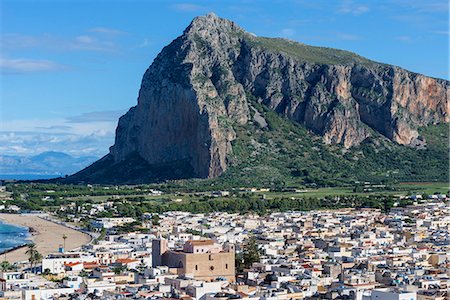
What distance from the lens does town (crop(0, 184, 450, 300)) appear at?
46625mm

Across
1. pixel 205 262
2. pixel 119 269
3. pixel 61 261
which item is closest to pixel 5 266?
pixel 61 261

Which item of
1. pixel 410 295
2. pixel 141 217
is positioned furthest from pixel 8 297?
pixel 141 217

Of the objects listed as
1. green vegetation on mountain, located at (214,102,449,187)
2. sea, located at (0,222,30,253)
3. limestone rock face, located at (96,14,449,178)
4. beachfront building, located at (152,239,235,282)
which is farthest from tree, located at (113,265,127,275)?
limestone rock face, located at (96,14,449,178)

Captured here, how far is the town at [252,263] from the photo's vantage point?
46625 millimetres

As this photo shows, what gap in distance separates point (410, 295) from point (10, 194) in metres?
114

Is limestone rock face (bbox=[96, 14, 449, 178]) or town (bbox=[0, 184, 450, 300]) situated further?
limestone rock face (bbox=[96, 14, 449, 178])

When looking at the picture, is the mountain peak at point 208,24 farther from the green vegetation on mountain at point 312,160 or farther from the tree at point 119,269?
the tree at point 119,269

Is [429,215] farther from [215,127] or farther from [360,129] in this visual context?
[360,129]

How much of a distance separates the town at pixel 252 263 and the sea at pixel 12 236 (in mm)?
6524

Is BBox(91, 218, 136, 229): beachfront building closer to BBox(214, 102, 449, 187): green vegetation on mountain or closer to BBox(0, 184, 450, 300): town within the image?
BBox(0, 184, 450, 300): town

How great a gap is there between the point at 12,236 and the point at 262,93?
266ft

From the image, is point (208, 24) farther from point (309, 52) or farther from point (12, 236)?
point (12, 236)

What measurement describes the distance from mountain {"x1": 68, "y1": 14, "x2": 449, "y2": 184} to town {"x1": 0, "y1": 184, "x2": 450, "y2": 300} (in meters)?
61.4

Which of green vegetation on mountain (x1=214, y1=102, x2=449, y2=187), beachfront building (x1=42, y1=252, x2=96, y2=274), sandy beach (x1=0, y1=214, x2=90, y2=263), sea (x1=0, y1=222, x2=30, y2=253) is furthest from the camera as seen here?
green vegetation on mountain (x1=214, y1=102, x2=449, y2=187)
